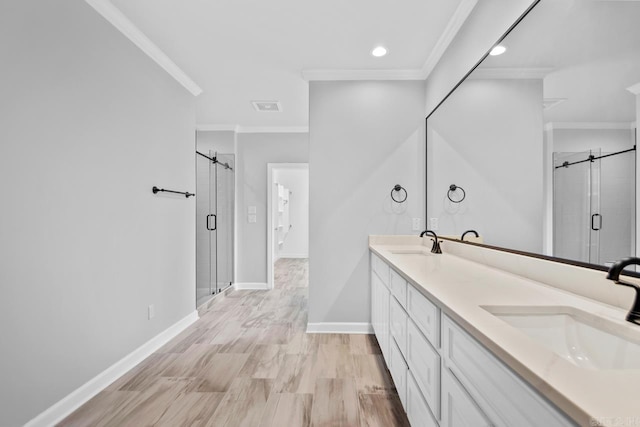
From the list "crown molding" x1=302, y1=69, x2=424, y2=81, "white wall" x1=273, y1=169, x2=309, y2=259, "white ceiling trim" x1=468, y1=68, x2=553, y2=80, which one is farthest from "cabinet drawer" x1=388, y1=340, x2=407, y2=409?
"white wall" x1=273, y1=169, x2=309, y2=259

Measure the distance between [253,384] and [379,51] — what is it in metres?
2.82

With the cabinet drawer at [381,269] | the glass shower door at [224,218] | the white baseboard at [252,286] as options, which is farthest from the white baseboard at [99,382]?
the cabinet drawer at [381,269]

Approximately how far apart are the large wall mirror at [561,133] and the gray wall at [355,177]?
39.6 inches

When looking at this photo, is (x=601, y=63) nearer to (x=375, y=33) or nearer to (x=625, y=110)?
(x=625, y=110)

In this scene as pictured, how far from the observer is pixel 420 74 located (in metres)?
3.02

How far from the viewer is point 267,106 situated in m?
3.95

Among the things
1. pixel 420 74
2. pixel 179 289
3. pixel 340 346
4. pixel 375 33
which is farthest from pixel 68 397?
pixel 420 74

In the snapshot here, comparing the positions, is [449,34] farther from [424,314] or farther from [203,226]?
[203,226]

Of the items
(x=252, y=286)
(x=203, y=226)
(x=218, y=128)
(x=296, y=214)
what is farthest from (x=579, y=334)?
(x=296, y=214)

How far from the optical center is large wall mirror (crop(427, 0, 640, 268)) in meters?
1.01

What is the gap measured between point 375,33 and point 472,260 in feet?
6.14

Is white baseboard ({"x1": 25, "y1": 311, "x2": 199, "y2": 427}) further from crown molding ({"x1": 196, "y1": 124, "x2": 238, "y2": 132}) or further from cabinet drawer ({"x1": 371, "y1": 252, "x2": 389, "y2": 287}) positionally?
crown molding ({"x1": 196, "y1": 124, "x2": 238, "y2": 132})

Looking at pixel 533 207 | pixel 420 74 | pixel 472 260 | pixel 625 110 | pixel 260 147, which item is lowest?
pixel 472 260

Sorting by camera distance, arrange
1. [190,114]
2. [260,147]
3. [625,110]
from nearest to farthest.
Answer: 1. [625,110]
2. [190,114]
3. [260,147]
